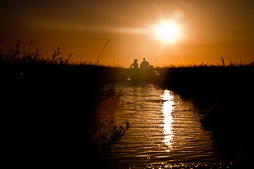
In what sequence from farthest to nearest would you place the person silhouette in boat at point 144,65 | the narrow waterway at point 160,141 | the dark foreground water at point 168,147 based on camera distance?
1. the person silhouette in boat at point 144,65
2. the narrow waterway at point 160,141
3. the dark foreground water at point 168,147

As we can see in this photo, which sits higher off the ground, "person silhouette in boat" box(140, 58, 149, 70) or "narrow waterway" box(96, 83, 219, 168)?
"person silhouette in boat" box(140, 58, 149, 70)

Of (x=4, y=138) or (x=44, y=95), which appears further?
(x=44, y=95)

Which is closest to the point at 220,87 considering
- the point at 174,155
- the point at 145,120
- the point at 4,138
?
the point at 145,120

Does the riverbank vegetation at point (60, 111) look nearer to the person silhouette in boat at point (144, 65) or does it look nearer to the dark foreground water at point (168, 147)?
the dark foreground water at point (168, 147)

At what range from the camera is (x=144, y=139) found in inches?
425

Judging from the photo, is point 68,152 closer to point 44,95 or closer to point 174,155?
point 174,155

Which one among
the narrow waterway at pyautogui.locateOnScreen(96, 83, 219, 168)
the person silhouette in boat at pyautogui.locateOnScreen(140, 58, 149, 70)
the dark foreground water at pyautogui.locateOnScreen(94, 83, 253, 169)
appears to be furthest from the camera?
the person silhouette in boat at pyautogui.locateOnScreen(140, 58, 149, 70)

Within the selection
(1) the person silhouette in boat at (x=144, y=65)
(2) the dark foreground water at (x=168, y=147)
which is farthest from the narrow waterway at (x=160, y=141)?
(1) the person silhouette in boat at (x=144, y=65)

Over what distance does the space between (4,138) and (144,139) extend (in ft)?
12.7

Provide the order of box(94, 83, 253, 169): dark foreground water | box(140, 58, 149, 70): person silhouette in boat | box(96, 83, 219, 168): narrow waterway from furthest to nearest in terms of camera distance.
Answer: box(140, 58, 149, 70): person silhouette in boat < box(96, 83, 219, 168): narrow waterway < box(94, 83, 253, 169): dark foreground water

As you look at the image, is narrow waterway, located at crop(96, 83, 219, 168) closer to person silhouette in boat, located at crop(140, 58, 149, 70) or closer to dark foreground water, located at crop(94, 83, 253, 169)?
dark foreground water, located at crop(94, 83, 253, 169)

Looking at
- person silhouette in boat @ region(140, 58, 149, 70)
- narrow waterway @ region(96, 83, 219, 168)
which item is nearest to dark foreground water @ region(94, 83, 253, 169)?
narrow waterway @ region(96, 83, 219, 168)

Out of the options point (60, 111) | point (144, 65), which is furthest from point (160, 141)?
point (144, 65)

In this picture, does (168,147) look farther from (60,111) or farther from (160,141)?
(60,111)
